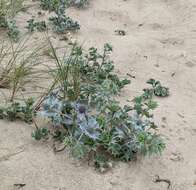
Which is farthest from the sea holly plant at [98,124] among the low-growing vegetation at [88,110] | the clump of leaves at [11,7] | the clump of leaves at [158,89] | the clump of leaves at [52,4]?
the clump of leaves at [52,4]

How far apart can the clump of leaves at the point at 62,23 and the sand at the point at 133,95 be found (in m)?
0.08

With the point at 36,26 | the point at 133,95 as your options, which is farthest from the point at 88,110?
the point at 36,26

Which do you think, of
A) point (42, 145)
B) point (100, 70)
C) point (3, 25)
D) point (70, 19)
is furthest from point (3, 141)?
point (70, 19)

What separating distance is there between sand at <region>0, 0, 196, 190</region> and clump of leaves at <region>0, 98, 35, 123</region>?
0.15 feet

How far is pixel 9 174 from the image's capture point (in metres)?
2.45

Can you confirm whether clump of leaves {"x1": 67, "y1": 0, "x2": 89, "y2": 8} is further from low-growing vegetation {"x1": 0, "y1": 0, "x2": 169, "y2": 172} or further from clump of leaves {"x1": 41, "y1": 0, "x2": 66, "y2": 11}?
low-growing vegetation {"x1": 0, "y1": 0, "x2": 169, "y2": 172}

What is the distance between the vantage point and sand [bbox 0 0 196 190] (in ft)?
8.20

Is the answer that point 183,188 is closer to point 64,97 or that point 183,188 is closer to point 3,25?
point 64,97

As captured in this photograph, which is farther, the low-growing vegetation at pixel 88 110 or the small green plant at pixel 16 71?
the small green plant at pixel 16 71

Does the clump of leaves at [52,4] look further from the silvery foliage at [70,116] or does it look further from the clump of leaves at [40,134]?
the clump of leaves at [40,134]

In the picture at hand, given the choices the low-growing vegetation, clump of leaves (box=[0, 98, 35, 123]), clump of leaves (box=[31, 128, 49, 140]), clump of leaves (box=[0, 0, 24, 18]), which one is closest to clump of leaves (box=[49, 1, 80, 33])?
clump of leaves (box=[0, 0, 24, 18])

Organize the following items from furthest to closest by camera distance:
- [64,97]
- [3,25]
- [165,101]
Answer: [3,25], [165,101], [64,97]

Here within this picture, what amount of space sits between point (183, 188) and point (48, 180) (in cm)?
71

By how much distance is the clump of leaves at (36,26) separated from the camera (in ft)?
13.0
